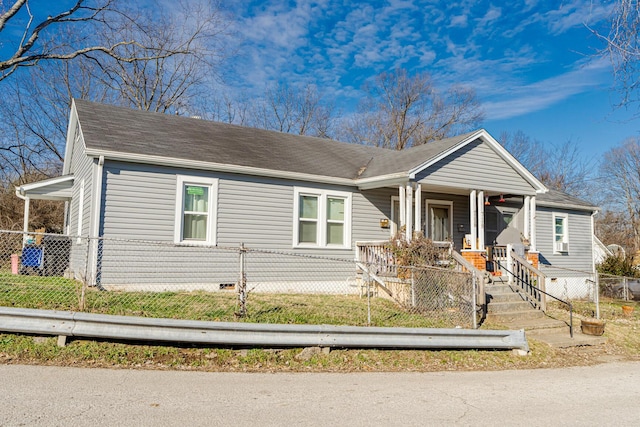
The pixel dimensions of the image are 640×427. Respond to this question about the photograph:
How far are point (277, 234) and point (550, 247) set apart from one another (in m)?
11.7

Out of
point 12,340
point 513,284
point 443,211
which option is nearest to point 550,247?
point 443,211

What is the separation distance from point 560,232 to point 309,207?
459 inches

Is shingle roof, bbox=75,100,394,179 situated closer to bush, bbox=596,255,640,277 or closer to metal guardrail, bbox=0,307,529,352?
metal guardrail, bbox=0,307,529,352

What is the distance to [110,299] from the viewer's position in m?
8.20

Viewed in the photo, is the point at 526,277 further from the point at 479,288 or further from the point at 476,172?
the point at 476,172

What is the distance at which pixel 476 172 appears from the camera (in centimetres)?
1343

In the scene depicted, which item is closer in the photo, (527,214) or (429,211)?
(527,214)

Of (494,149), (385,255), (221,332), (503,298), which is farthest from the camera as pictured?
(494,149)

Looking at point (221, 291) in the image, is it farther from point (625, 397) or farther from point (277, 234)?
point (625, 397)

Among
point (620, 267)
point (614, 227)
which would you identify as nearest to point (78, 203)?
point (620, 267)

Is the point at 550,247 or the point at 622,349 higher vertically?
the point at 550,247

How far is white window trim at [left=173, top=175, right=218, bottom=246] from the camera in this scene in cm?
1097

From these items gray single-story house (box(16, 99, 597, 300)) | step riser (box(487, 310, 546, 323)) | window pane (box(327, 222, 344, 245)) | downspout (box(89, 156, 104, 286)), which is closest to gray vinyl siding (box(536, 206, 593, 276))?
gray single-story house (box(16, 99, 597, 300))

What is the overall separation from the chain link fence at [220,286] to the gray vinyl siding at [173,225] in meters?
0.03
